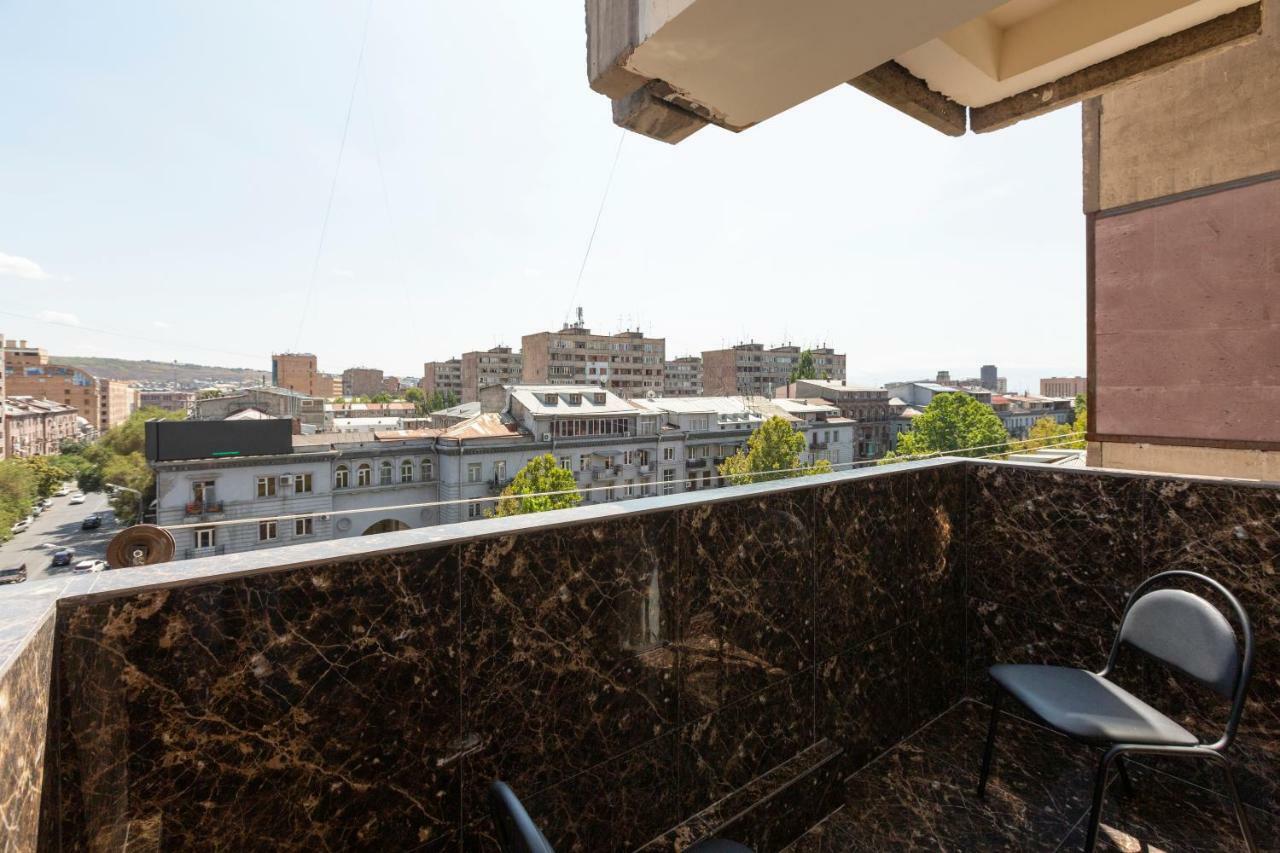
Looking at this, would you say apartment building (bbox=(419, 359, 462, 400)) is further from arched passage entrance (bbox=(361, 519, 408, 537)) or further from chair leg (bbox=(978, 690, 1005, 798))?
chair leg (bbox=(978, 690, 1005, 798))

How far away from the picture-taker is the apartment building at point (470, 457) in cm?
1467

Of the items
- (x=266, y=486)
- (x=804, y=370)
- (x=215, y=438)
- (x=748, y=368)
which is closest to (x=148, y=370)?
(x=266, y=486)

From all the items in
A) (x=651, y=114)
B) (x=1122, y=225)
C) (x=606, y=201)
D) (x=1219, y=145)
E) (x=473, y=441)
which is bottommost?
(x=473, y=441)

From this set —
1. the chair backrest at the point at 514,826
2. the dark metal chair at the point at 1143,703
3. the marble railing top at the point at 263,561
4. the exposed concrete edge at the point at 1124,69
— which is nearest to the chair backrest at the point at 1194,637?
the dark metal chair at the point at 1143,703

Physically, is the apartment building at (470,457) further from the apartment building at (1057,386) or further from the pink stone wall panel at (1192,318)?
the apartment building at (1057,386)

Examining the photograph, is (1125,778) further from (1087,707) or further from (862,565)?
(862,565)

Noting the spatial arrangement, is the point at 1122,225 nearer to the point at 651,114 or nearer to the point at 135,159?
the point at 651,114

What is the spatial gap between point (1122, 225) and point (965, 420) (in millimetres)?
24352

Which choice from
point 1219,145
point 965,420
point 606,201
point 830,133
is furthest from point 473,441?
point 965,420

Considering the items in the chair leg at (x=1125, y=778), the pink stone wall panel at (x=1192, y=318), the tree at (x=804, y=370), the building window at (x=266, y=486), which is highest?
the tree at (x=804, y=370)

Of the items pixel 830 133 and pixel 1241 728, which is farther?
pixel 830 133

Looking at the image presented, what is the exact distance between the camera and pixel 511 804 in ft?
2.08

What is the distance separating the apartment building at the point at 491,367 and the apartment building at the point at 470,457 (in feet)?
104

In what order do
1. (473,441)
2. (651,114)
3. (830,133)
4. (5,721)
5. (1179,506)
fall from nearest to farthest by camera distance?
(5,721), (651,114), (1179,506), (830,133), (473,441)
